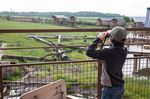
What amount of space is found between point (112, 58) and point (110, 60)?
2cm

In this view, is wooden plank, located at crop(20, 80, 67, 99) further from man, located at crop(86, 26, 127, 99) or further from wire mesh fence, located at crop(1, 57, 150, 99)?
wire mesh fence, located at crop(1, 57, 150, 99)

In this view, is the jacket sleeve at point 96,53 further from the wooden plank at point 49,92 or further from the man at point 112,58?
the wooden plank at point 49,92

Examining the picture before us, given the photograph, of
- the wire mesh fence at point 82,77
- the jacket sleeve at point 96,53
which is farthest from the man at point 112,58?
the wire mesh fence at point 82,77

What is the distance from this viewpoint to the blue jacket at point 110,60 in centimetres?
320

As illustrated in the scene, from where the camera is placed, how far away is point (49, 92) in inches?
138

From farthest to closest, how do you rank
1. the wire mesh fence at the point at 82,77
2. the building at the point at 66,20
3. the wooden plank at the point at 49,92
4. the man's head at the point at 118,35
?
the building at the point at 66,20
the wire mesh fence at the point at 82,77
the wooden plank at the point at 49,92
the man's head at the point at 118,35

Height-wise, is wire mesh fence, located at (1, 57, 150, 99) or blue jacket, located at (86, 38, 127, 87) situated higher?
blue jacket, located at (86, 38, 127, 87)

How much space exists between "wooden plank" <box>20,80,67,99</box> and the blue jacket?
1.67ft

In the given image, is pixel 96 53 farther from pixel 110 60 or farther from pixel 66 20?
pixel 66 20

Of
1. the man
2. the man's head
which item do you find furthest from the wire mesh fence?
the man's head

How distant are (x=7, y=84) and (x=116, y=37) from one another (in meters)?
3.61

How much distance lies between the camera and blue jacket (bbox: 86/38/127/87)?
10.5 feet

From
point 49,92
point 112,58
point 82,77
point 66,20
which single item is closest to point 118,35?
point 112,58

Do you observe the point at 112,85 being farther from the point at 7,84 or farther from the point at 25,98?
the point at 7,84
